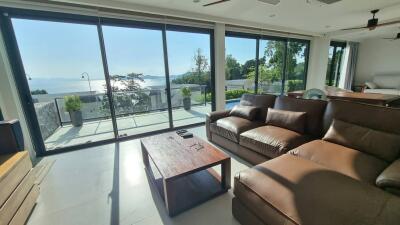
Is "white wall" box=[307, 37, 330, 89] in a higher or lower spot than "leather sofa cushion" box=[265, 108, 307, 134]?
higher

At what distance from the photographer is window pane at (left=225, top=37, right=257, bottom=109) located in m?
4.68

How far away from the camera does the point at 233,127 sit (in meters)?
2.68

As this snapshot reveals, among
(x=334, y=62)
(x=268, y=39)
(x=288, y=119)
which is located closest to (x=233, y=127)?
(x=288, y=119)

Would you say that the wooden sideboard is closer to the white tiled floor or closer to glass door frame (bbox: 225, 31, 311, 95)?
the white tiled floor

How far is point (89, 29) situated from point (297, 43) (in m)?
6.06

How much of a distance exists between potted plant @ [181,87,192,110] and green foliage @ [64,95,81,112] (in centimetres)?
220

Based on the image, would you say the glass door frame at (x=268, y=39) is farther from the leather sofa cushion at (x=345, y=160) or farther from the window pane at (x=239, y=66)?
the leather sofa cushion at (x=345, y=160)

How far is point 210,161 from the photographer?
70.5 inches

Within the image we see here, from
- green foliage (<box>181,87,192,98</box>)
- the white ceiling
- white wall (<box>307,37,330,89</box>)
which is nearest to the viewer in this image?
the white ceiling

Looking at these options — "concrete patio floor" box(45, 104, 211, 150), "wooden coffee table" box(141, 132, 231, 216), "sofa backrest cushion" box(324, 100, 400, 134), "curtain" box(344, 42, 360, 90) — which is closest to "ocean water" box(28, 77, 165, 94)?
"concrete patio floor" box(45, 104, 211, 150)

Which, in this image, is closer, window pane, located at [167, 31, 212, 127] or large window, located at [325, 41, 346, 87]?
window pane, located at [167, 31, 212, 127]

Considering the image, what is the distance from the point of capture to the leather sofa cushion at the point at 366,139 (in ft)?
5.07

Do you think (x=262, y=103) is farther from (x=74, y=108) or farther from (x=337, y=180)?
(x=74, y=108)

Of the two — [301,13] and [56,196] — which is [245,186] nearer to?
[56,196]
